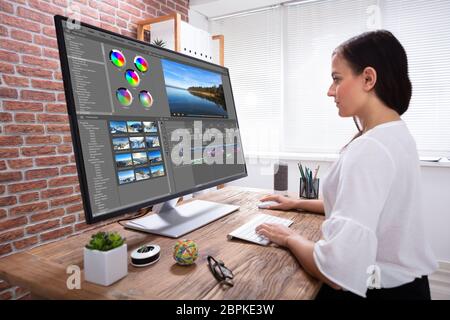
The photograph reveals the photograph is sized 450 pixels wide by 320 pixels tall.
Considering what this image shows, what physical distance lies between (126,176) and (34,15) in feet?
5.99

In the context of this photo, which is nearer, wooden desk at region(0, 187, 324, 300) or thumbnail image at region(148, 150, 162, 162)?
wooden desk at region(0, 187, 324, 300)

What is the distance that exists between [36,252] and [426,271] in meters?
1.08

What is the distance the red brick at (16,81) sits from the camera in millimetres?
1810

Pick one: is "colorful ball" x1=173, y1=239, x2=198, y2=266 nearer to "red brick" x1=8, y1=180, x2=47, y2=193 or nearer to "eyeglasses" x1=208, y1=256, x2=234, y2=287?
"eyeglasses" x1=208, y1=256, x2=234, y2=287

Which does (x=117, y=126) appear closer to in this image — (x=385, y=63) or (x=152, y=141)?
(x=152, y=141)

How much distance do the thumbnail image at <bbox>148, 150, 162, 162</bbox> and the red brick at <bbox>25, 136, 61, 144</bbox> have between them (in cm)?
147

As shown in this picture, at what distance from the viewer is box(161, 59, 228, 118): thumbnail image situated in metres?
1.03

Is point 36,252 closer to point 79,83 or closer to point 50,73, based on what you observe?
point 79,83

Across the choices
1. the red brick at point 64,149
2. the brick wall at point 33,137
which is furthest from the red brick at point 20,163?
the red brick at point 64,149

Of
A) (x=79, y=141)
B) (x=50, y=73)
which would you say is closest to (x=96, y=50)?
(x=79, y=141)

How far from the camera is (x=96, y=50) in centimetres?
80

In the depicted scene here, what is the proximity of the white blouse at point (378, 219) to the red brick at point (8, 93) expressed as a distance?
201 centimetres

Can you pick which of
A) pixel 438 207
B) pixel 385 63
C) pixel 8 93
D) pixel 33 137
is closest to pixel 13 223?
pixel 33 137

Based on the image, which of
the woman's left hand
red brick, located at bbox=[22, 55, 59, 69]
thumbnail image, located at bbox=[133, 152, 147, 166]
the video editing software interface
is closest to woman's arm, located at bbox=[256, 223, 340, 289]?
the woman's left hand
